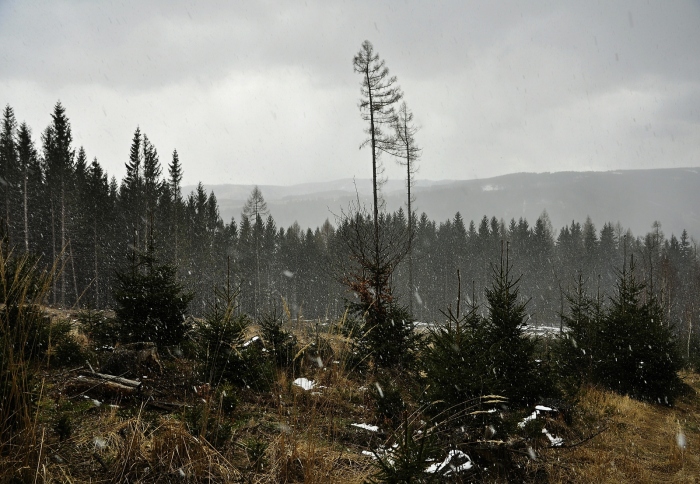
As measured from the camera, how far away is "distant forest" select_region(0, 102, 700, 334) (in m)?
31.9

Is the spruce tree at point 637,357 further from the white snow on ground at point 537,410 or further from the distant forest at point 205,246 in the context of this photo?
the white snow on ground at point 537,410

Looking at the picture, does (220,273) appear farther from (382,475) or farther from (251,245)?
(382,475)

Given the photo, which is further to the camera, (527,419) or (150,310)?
(150,310)

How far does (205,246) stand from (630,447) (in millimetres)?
40240

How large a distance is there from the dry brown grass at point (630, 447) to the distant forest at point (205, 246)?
4333mm

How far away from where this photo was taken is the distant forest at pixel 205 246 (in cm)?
3194

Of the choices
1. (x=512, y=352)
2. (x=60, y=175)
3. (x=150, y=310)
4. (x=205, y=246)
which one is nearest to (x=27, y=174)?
(x=60, y=175)

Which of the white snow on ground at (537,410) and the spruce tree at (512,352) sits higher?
the spruce tree at (512,352)

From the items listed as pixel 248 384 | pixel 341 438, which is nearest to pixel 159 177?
pixel 248 384

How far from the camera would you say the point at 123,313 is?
927cm

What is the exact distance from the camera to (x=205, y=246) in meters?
42.0

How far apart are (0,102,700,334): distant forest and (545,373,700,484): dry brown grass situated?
4333 millimetres

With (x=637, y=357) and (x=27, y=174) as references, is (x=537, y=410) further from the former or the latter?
(x=27, y=174)

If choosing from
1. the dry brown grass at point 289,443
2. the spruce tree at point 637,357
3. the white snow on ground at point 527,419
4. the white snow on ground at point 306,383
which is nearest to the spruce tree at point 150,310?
the dry brown grass at point 289,443
